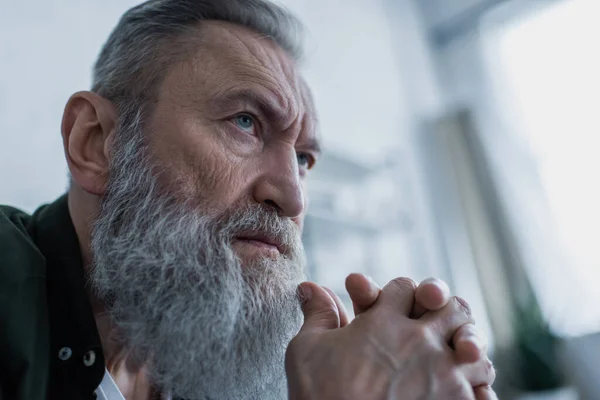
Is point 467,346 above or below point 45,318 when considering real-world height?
below

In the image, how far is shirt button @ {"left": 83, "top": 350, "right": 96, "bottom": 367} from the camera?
613 mm

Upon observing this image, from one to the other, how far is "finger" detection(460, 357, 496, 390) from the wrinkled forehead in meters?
0.46

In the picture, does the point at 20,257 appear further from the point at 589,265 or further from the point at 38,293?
the point at 589,265

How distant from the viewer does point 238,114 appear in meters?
0.75

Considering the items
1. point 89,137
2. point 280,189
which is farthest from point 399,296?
point 89,137

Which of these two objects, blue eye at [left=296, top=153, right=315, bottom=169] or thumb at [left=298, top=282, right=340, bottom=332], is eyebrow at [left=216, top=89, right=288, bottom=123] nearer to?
blue eye at [left=296, top=153, right=315, bottom=169]

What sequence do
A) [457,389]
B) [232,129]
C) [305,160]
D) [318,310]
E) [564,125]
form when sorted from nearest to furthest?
[457,389]
[318,310]
[232,129]
[305,160]
[564,125]

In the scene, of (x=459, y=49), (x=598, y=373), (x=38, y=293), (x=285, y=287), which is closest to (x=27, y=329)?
(x=38, y=293)

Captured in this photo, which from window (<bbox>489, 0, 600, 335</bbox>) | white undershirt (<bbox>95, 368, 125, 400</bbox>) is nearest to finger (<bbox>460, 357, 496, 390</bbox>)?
white undershirt (<bbox>95, 368, 125, 400</bbox>)

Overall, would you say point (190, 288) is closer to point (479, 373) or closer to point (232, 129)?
point (232, 129)

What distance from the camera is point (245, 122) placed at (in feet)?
2.50

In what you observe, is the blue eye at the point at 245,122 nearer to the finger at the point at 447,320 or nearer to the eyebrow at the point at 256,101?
the eyebrow at the point at 256,101

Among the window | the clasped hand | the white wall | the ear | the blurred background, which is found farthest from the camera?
the window

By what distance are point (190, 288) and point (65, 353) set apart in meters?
0.18
